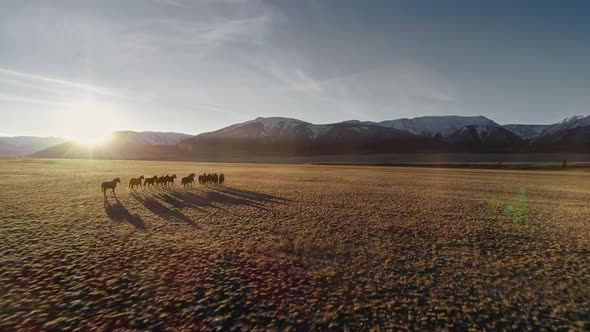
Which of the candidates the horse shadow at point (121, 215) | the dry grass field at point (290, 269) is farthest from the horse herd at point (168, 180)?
the dry grass field at point (290, 269)

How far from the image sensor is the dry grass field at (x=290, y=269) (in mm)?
5684

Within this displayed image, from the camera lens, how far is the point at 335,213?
49.5ft

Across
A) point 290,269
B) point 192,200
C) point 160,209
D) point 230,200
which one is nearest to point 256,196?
point 230,200

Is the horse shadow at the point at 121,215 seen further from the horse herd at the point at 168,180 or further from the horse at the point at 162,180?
the horse at the point at 162,180

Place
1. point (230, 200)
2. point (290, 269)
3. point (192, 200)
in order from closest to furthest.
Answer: point (290, 269) < point (192, 200) < point (230, 200)

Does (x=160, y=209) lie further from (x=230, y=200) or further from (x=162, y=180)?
(x=162, y=180)

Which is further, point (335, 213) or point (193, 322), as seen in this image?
point (335, 213)

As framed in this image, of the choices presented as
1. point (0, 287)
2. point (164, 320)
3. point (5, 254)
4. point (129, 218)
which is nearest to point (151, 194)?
point (129, 218)

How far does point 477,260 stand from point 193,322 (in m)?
9.61

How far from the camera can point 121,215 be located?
1406 centimetres

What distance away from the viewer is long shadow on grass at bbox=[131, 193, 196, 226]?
13.6m

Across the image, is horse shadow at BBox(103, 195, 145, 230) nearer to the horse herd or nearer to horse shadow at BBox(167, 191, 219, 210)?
horse shadow at BBox(167, 191, 219, 210)

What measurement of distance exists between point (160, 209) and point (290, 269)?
453 inches

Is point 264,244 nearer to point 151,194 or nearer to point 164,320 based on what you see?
point 164,320
